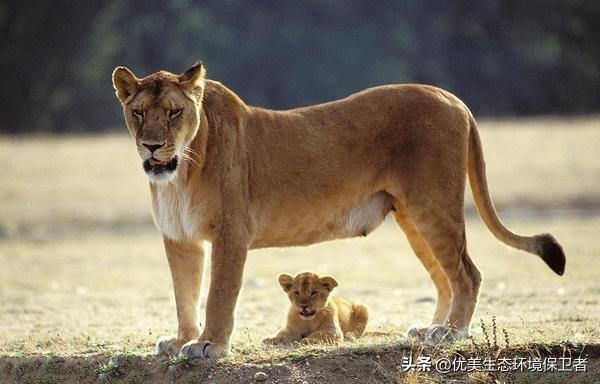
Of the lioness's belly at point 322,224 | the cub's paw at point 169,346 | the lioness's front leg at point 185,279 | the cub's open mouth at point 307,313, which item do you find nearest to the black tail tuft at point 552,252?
the lioness's belly at point 322,224

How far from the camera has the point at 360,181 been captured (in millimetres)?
7629

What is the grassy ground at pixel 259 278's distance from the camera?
7.01 metres

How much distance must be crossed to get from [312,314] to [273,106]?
28.4 m

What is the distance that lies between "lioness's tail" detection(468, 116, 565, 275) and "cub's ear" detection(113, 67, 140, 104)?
89.5 inches

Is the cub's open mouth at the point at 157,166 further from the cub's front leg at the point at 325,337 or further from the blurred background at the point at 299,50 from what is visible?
the blurred background at the point at 299,50

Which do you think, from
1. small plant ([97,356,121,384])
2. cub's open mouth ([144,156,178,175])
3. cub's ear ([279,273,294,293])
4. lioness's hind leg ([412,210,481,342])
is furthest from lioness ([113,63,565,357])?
cub's ear ([279,273,294,293])

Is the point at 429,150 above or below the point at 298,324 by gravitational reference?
above

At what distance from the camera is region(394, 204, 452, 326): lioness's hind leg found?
26.1 feet

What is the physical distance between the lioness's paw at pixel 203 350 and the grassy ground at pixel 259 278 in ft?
0.25

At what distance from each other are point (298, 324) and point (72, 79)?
28090mm

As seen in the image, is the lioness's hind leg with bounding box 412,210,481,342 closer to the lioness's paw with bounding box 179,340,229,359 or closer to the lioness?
the lioness

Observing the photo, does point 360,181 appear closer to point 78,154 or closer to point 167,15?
point 78,154

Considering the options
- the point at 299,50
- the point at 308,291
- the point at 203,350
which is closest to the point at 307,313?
the point at 308,291

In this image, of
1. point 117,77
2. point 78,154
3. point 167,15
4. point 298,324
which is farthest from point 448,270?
point 167,15
